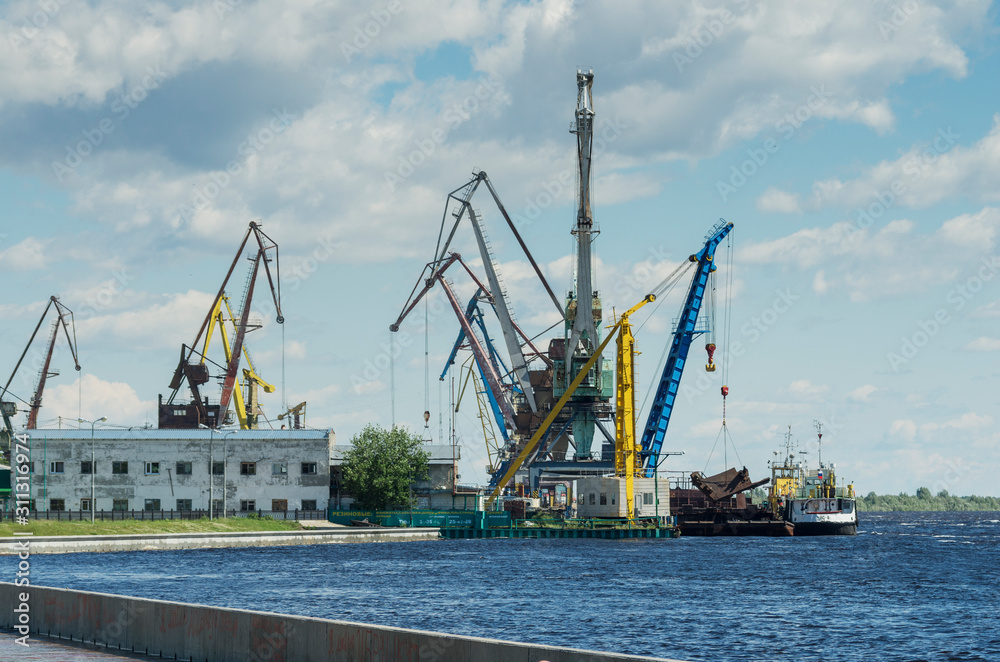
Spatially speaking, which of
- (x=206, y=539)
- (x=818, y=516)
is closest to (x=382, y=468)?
(x=206, y=539)

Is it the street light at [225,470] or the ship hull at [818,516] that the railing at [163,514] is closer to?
the street light at [225,470]

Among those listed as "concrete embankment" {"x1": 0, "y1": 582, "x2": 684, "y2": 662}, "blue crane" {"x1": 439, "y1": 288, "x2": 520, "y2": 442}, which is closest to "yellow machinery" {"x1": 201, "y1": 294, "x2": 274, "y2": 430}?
"blue crane" {"x1": 439, "y1": 288, "x2": 520, "y2": 442}

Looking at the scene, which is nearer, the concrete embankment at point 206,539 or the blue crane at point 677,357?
the concrete embankment at point 206,539

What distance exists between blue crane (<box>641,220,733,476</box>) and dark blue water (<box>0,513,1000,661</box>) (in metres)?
24.4

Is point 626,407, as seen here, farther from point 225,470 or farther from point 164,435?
point 164,435

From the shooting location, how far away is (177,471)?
389 feet

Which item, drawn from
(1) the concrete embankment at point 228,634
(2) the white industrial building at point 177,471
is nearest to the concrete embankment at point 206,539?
(2) the white industrial building at point 177,471

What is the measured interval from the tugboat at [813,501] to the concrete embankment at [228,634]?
11883 cm

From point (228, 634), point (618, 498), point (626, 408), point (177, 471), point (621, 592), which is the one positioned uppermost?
point (626, 408)

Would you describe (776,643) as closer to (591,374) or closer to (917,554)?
A: (917,554)

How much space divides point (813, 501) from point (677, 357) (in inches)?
1196

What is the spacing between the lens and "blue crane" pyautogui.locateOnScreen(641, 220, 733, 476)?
123m

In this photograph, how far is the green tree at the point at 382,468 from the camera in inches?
4867

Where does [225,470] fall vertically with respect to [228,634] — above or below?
above
